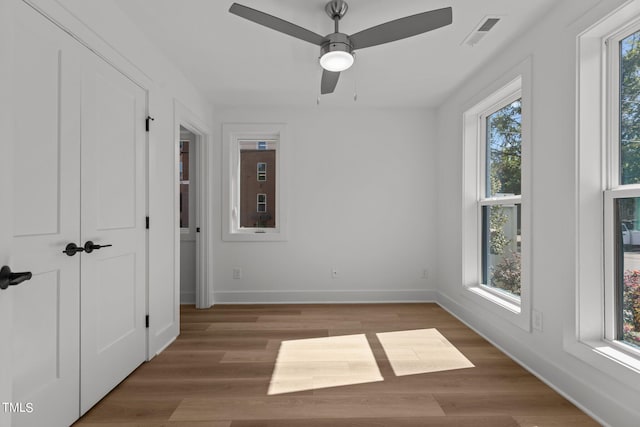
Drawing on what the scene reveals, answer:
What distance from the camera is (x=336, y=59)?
85.9 inches

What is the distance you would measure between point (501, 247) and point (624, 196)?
4.46ft

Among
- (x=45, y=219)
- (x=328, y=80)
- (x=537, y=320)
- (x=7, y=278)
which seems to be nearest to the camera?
(x=7, y=278)

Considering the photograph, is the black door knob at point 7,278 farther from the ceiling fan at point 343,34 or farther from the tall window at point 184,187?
the tall window at point 184,187

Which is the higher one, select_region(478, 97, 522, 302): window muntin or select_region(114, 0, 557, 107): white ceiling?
select_region(114, 0, 557, 107): white ceiling

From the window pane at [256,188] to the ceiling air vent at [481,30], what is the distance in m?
2.52

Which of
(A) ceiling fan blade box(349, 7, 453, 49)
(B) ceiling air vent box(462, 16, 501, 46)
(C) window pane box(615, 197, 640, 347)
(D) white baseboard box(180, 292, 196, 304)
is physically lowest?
(D) white baseboard box(180, 292, 196, 304)

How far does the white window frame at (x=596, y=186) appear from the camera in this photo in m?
1.93

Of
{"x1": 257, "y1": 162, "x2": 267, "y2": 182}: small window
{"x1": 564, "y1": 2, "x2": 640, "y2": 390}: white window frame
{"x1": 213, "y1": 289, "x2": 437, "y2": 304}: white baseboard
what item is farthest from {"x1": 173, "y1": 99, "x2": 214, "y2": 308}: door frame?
{"x1": 564, "y1": 2, "x2": 640, "y2": 390}: white window frame

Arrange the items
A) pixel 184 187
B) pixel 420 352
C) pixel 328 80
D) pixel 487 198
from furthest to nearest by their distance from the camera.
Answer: pixel 184 187, pixel 487 198, pixel 420 352, pixel 328 80

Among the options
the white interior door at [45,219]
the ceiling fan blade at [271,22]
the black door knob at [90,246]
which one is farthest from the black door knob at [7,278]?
the ceiling fan blade at [271,22]

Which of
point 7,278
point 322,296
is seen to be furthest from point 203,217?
point 7,278

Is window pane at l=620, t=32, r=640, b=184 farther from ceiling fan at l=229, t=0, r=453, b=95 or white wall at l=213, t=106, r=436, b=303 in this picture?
white wall at l=213, t=106, r=436, b=303

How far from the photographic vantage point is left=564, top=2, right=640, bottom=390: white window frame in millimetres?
1934

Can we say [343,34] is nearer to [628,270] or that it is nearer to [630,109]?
[630,109]
